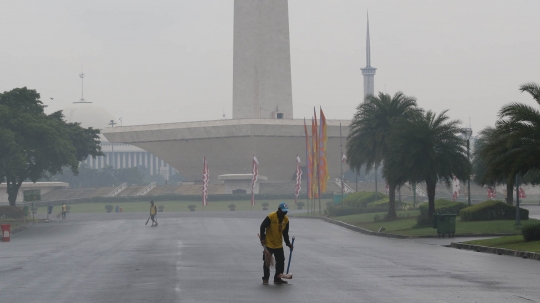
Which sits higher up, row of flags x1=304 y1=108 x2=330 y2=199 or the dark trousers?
row of flags x1=304 y1=108 x2=330 y2=199

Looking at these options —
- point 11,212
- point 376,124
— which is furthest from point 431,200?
point 11,212

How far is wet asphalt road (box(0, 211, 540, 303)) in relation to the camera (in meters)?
14.7

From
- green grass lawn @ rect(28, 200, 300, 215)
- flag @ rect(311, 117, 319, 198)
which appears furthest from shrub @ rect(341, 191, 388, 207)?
green grass lawn @ rect(28, 200, 300, 215)

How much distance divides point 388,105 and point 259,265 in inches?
1190

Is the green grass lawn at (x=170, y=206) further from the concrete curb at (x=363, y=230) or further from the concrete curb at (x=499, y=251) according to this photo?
the concrete curb at (x=499, y=251)

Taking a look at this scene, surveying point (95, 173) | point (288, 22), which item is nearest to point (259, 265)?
point (288, 22)

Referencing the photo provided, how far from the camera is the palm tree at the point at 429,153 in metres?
42.5

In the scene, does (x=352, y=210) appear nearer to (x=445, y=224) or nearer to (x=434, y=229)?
(x=434, y=229)

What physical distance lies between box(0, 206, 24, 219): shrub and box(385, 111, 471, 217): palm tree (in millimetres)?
30162

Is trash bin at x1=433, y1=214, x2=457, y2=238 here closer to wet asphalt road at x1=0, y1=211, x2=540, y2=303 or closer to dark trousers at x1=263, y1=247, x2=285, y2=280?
wet asphalt road at x1=0, y1=211, x2=540, y2=303

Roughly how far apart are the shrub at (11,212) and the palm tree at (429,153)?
99.0 ft

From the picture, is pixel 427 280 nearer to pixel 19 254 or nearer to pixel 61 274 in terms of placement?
pixel 61 274

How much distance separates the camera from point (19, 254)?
2822 cm

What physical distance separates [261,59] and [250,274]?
80107mm
